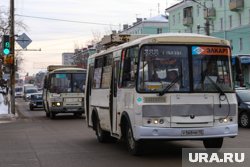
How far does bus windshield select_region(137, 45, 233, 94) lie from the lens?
11672 mm

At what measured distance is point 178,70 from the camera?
11.8m

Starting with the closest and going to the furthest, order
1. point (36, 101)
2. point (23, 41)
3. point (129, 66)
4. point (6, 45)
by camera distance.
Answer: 1. point (129, 66)
2. point (6, 45)
3. point (23, 41)
4. point (36, 101)

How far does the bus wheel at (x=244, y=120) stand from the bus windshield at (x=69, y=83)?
10.5m

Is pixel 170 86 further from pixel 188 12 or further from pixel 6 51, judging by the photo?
pixel 188 12

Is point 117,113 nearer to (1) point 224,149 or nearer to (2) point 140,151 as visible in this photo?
(2) point 140,151

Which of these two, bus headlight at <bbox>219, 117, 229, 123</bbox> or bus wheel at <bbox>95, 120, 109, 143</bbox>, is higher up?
bus headlight at <bbox>219, 117, 229, 123</bbox>

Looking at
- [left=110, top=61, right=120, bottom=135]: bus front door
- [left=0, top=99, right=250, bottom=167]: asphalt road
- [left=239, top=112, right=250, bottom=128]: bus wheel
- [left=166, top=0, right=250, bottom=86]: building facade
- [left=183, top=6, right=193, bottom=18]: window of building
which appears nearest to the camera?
[left=0, top=99, right=250, bottom=167]: asphalt road

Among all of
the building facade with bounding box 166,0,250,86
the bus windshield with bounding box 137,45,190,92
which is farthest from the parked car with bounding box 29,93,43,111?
the bus windshield with bounding box 137,45,190,92

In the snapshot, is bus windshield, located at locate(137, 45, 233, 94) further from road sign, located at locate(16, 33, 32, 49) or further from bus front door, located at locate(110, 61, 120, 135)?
road sign, located at locate(16, 33, 32, 49)

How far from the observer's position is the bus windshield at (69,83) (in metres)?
28.6

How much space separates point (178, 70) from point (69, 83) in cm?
1745

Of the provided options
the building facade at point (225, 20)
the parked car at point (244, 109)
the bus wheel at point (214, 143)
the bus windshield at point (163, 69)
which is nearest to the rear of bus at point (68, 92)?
the parked car at point (244, 109)

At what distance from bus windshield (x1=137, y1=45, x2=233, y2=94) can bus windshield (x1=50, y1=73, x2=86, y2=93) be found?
55.9ft

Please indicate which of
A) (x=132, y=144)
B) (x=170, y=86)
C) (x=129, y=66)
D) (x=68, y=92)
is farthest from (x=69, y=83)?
(x=170, y=86)
